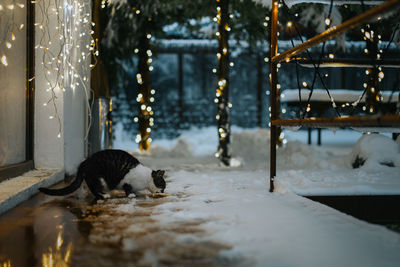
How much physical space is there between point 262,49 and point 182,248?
10.4 m

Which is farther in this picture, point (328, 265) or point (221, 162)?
point (221, 162)

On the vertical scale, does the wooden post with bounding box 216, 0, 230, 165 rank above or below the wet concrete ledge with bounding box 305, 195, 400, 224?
above

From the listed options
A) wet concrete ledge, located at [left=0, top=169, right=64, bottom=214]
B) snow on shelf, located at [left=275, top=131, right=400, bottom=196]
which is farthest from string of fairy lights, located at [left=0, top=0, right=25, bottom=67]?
snow on shelf, located at [left=275, top=131, right=400, bottom=196]

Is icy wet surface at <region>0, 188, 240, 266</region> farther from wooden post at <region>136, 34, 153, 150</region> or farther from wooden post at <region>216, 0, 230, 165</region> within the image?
wooden post at <region>136, 34, 153, 150</region>

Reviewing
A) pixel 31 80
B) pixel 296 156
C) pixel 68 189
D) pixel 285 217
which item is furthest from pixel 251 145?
pixel 285 217

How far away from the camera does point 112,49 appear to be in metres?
7.69

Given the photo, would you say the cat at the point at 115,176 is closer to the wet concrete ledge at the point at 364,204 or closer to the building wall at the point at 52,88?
the building wall at the point at 52,88

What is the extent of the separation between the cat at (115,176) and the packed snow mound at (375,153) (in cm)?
301

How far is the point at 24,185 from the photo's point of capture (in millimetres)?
2820

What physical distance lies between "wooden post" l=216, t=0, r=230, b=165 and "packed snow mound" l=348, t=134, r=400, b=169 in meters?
1.88

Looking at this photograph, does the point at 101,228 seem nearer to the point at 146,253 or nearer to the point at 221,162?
the point at 146,253

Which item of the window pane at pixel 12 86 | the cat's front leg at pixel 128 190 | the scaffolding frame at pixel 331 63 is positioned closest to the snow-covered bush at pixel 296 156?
→ the scaffolding frame at pixel 331 63

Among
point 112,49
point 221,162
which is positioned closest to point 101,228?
point 221,162

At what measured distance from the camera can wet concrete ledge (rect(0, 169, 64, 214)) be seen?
243 cm
